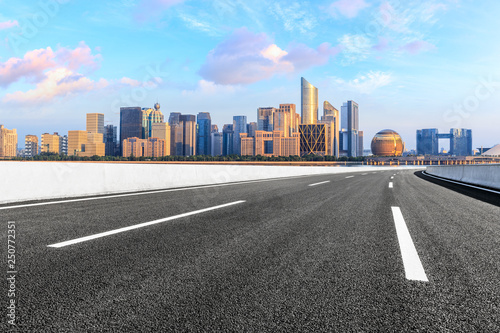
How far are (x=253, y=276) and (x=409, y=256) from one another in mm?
1865

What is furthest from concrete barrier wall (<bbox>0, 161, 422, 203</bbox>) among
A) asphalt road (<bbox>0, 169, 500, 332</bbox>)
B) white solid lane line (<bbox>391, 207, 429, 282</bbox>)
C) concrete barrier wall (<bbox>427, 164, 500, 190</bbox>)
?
concrete barrier wall (<bbox>427, 164, 500, 190</bbox>)

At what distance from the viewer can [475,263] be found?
3354 mm

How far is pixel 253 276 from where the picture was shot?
2908mm

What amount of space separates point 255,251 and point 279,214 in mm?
2699

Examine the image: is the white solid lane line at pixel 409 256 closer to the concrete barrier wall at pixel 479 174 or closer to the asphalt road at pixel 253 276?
the asphalt road at pixel 253 276

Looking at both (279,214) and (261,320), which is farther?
(279,214)

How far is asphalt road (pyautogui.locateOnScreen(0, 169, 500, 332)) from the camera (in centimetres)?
211

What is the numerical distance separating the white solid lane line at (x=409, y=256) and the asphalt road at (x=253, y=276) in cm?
6

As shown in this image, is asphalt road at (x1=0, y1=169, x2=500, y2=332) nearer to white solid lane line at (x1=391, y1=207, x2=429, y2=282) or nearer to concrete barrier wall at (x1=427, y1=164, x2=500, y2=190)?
white solid lane line at (x1=391, y1=207, x2=429, y2=282)

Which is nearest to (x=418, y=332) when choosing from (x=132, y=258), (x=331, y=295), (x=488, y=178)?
(x=331, y=295)

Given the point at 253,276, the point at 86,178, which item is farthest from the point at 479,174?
the point at 86,178

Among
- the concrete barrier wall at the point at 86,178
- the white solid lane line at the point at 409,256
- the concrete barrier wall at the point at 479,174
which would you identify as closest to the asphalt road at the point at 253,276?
the white solid lane line at the point at 409,256

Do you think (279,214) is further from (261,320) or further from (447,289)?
(261,320)

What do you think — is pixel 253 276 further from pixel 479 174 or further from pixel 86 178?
pixel 479 174
